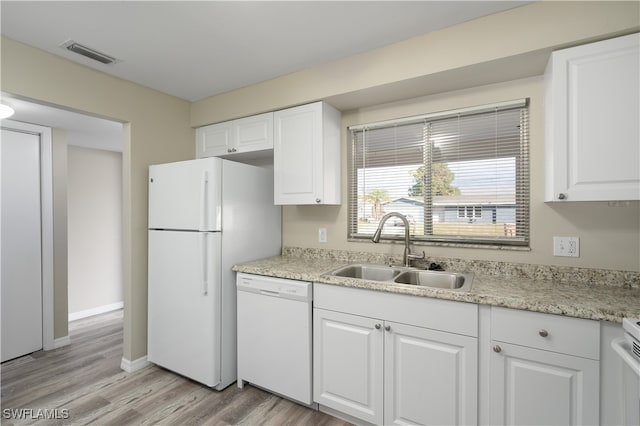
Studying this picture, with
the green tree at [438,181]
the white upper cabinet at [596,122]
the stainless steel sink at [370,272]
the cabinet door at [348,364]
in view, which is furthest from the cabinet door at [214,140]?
the white upper cabinet at [596,122]

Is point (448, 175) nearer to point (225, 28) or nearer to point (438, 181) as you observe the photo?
point (438, 181)

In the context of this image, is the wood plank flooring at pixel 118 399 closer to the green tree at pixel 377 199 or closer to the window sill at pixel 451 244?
the window sill at pixel 451 244

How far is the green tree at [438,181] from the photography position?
224cm

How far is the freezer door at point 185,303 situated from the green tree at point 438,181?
4.91 ft

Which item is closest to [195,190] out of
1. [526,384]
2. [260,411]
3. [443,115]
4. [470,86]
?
[260,411]

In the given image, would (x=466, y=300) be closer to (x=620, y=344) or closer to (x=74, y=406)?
(x=620, y=344)

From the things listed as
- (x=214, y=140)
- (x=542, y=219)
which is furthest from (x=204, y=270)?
(x=542, y=219)

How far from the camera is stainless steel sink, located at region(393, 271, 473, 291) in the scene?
1970 millimetres

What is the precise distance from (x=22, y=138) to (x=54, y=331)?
1856mm

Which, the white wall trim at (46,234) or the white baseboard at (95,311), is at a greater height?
the white wall trim at (46,234)

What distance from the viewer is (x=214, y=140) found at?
2967 mm

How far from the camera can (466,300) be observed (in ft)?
5.03

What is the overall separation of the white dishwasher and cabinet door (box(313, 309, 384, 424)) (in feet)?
0.24

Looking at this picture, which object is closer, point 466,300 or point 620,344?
point 620,344
